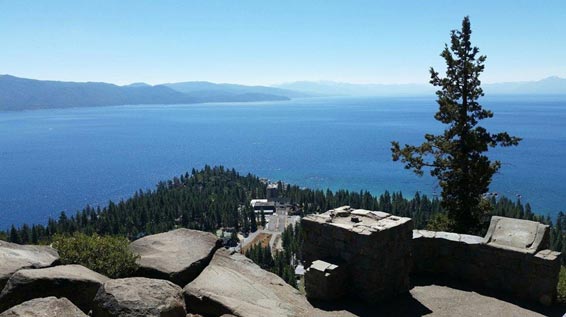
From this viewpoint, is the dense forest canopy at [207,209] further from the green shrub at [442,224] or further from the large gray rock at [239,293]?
the large gray rock at [239,293]

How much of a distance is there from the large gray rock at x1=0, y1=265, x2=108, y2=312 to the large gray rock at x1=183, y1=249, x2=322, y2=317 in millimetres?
2204

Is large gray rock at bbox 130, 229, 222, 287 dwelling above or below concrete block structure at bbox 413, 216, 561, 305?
above

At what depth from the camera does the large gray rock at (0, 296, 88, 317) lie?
6965mm

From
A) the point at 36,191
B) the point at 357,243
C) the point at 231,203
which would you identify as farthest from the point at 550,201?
the point at 36,191

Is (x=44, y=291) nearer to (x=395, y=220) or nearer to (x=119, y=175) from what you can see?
(x=395, y=220)

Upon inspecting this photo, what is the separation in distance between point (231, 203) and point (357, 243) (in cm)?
11637

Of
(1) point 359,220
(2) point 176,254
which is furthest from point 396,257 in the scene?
(2) point 176,254

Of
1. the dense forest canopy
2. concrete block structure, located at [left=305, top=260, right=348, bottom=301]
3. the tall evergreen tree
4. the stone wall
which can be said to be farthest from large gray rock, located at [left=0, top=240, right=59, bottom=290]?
the dense forest canopy

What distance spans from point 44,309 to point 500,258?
12664 millimetres

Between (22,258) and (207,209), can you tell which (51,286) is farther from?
(207,209)

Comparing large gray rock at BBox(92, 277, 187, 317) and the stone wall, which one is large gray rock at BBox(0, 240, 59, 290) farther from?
the stone wall

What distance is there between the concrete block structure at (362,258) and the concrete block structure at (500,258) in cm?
196

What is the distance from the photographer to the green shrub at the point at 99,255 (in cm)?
1046

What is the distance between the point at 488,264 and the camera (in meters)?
13.9
